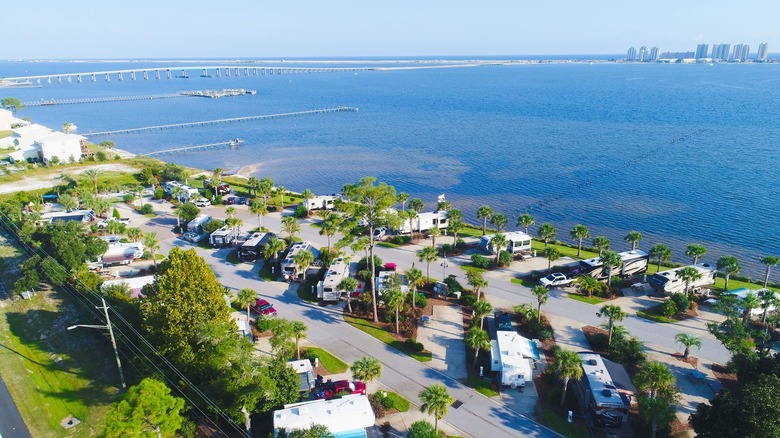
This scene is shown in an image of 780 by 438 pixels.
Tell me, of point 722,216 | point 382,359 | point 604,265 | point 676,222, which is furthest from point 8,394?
point 722,216

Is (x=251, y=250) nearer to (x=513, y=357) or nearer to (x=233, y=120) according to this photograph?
(x=513, y=357)

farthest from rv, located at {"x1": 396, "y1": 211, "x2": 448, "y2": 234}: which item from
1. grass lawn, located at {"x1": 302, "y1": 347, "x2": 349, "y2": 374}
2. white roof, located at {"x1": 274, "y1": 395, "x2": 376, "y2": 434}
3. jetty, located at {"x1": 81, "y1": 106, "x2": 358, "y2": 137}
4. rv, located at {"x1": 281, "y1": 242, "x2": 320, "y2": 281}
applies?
jetty, located at {"x1": 81, "y1": 106, "x2": 358, "y2": 137}

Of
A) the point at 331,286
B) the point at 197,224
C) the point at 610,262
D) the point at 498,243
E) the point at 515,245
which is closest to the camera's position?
the point at 331,286

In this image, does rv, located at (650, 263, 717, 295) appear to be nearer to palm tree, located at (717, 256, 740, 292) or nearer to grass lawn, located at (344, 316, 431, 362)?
palm tree, located at (717, 256, 740, 292)

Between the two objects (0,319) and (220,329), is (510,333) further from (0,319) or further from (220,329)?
(0,319)

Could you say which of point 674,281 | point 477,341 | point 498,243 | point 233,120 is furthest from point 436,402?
point 233,120
